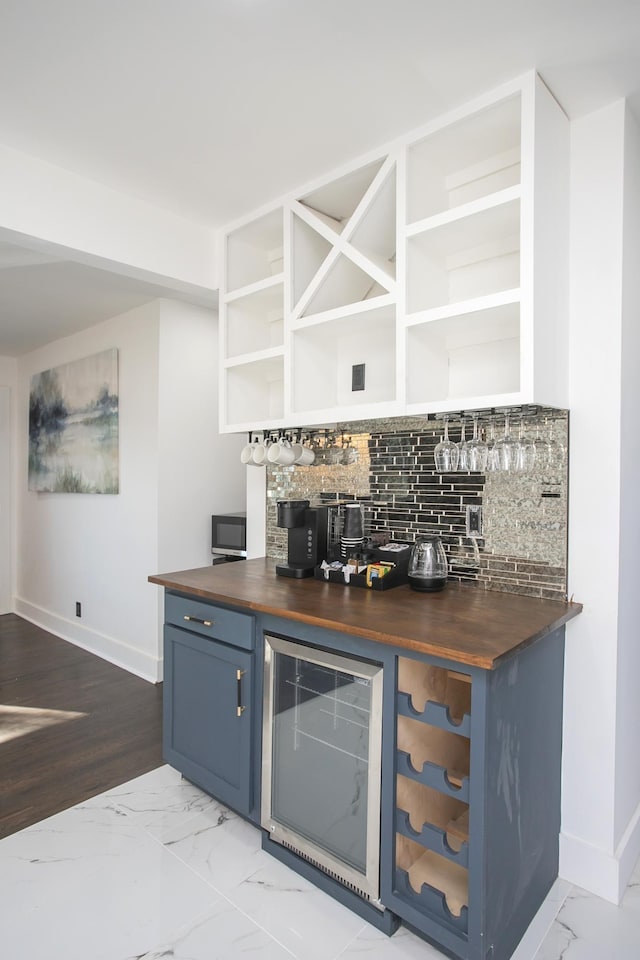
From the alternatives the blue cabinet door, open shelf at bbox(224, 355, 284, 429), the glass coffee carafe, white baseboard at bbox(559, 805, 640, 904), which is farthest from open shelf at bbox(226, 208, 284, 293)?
white baseboard at bbox(559, 805, 640, 904)

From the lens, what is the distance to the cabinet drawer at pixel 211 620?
203 centimetres

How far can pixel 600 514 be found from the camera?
1.83 m

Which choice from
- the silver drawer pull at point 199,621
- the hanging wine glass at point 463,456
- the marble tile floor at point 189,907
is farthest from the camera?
the silver drawer pull at point 199,621

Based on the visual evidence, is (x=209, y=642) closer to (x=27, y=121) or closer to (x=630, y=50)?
(x=27, y=121)

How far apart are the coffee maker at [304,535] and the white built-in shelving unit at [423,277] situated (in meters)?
0.37

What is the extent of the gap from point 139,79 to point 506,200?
1.15 m

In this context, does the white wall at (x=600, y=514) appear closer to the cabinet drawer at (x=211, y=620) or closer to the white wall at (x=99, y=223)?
the cabinet drawer at (x=211, y=620)

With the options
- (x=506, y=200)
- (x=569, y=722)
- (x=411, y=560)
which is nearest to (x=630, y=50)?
(x=506, y=200)

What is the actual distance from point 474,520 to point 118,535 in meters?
2.75

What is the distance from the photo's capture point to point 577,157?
191 centimetres

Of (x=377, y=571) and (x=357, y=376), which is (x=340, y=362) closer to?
(x=357, y=376)

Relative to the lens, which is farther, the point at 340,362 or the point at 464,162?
the point at 340,362

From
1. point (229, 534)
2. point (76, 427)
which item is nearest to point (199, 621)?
point (229, 534)

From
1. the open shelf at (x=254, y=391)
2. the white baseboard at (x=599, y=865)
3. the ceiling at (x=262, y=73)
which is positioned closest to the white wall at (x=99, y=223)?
the ceiling at (x=262, y=73)
